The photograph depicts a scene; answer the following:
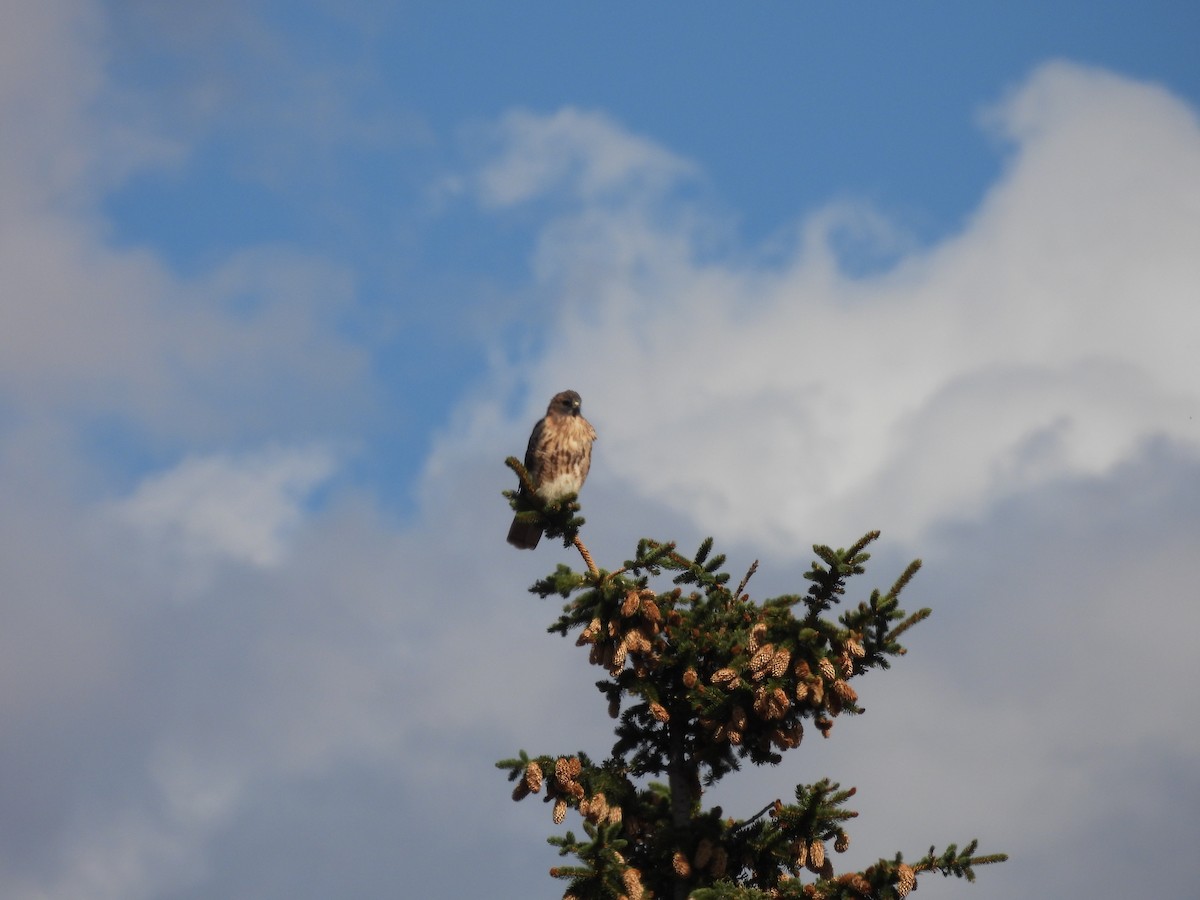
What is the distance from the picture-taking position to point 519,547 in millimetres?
14648

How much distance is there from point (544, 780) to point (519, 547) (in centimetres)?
423

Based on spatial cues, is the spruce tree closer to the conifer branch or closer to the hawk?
→ the conifer branch

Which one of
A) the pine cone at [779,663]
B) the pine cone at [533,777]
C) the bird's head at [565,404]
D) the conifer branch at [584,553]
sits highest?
the bird's head at [565,404]

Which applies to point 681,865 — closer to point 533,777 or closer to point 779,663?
point 533,777

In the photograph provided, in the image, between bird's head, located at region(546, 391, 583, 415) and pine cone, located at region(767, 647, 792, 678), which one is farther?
bird's head, located at region(546, 391, 583, 415)

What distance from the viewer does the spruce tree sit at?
10133 mm

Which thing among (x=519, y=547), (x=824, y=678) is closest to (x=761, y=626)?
(x=824, y=678)

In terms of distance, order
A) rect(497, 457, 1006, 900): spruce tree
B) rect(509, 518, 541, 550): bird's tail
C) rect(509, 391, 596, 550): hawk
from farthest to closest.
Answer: rect(509, 391, 596, 550): hawk
rect(509, 518, 541, 550): bird's tail
rect(497, 457, 1006, 900): spruce tree

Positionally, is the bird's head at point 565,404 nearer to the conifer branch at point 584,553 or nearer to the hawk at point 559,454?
the hawk at point 559,454

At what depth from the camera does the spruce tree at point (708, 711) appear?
10133 millimetres

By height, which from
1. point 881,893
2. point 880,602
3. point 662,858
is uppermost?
point 880,602

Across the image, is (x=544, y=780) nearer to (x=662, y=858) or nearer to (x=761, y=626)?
(x=662, y=858)

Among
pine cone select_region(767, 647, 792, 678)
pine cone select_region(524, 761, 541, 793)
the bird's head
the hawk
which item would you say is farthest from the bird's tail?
pine cone select_region(767, 647, 792, 678)

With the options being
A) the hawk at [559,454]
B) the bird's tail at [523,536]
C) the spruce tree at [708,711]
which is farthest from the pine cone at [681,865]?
the hawk at [559,454]
